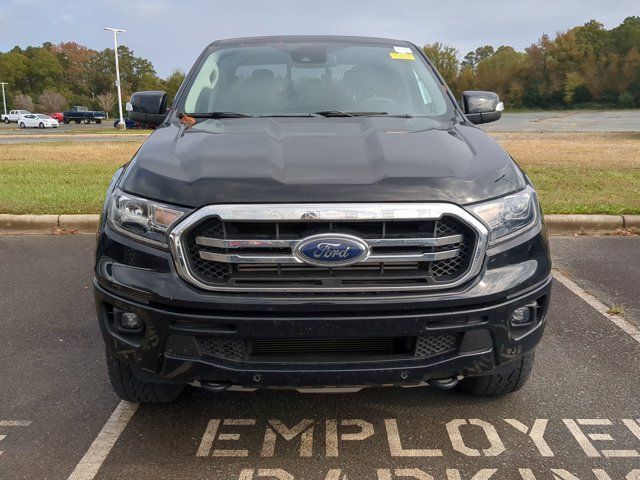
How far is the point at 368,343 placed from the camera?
7.77 ft

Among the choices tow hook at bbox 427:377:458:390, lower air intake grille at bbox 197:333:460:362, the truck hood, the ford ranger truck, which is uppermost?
the truck hood

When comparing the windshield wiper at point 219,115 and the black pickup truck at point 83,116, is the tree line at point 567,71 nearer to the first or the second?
the black pickup truck at point 83,116

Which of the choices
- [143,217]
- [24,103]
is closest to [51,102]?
[24,103]

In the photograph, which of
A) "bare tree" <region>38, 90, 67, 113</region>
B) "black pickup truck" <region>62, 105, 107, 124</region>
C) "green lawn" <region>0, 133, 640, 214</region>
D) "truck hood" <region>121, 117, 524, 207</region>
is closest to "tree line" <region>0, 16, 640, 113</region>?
"bare tree" <region>38, 90, 67, 113</region>

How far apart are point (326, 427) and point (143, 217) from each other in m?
1.27

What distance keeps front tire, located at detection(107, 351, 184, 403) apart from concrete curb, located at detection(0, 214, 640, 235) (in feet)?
14.2

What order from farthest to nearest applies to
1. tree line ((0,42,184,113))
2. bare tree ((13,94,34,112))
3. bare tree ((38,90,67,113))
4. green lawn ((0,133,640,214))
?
1. tree line ((0,42,184,113))
2. bare tree ((13,94,34,112))
3. bare tree ((38,90,67,113))
4. green lawn ((0,133,640,214))

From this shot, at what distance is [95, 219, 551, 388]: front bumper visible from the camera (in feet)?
7.45

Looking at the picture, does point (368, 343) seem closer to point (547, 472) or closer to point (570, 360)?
point (547, 472)

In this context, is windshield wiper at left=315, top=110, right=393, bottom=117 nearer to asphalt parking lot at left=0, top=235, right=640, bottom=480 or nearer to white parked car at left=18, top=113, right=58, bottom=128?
asphalt parking lot at left=0, top=235, right=640, bottom=480

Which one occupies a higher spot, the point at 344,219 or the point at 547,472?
the point at 344,219

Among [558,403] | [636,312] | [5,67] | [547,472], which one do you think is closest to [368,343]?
[547,472]

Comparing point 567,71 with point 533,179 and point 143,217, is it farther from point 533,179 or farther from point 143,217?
point 143,217

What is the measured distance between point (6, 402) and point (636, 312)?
4.02 m
